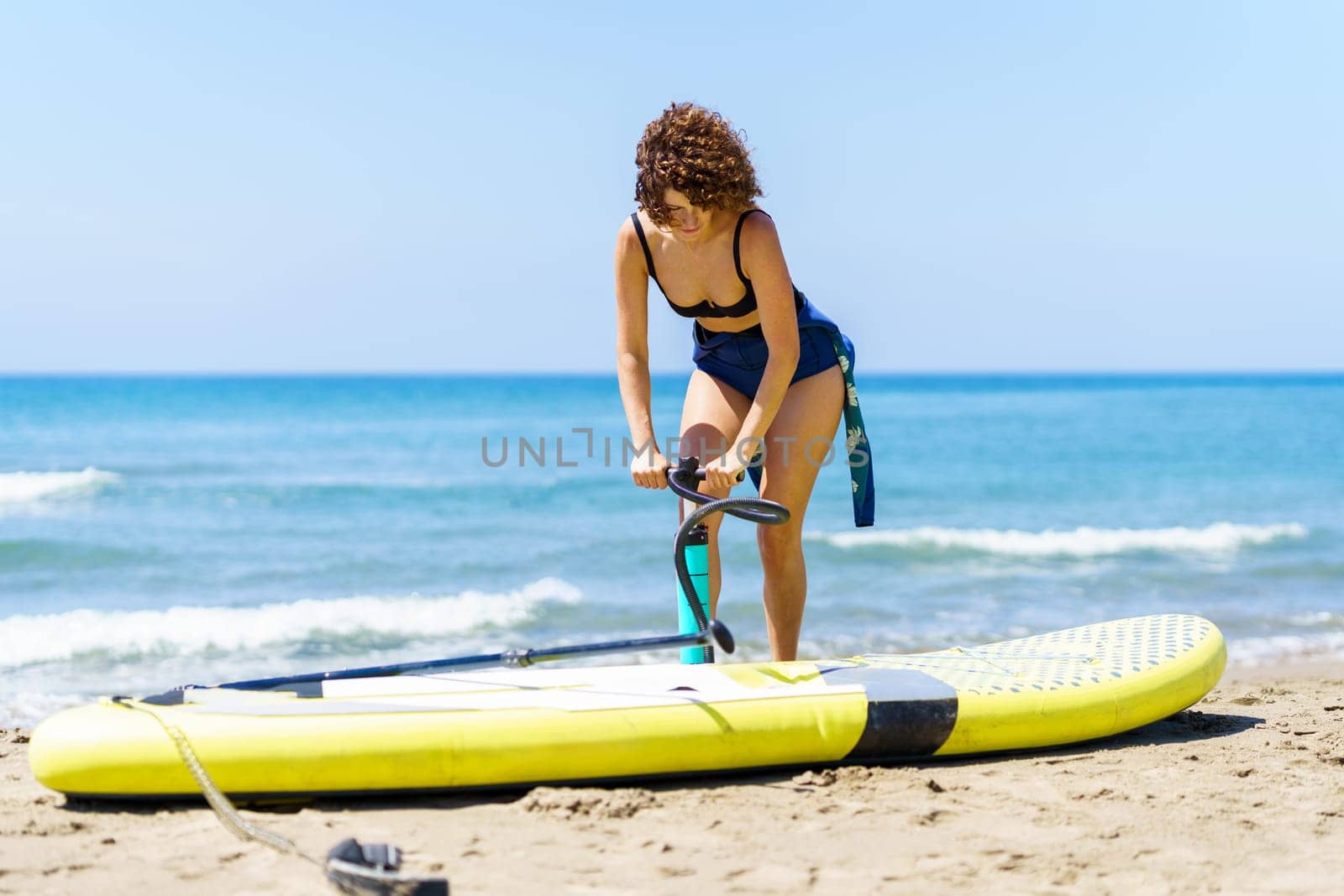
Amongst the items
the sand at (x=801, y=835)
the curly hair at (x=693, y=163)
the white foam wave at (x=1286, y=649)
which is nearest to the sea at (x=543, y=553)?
the white foam wave at (x=1286, y=649)

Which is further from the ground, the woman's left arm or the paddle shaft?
the woman's left arm

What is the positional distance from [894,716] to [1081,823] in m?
0.61

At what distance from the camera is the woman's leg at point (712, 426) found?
151 inches

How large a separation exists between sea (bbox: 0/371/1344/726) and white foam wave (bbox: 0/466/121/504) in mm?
77

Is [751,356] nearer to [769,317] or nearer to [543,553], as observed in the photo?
[769,317]

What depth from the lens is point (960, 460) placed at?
68.5 feet

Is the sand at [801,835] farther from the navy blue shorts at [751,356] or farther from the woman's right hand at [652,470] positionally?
the navy blue shorts at [751,356]

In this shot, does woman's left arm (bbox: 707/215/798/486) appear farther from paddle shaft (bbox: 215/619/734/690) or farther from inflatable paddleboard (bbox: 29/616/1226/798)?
inflatable paddleboard (bbox: 29/616/1226/798)

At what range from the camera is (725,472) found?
355 cm

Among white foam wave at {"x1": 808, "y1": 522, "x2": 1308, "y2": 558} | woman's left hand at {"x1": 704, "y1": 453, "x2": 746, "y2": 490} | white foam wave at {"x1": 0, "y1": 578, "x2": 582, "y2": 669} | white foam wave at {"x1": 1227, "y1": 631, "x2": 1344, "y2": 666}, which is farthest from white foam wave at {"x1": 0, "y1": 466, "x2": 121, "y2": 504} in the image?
white foam wave at {"x1": 1227, "y1": 631, "x2": 1344, "y2": 666}

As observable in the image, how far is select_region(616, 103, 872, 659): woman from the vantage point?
3.55 metres

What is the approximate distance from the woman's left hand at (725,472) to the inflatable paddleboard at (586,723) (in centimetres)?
57

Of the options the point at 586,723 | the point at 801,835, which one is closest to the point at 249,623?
the point at 586,723

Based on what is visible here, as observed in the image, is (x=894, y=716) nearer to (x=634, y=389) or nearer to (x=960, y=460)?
(x=634, y=389)
